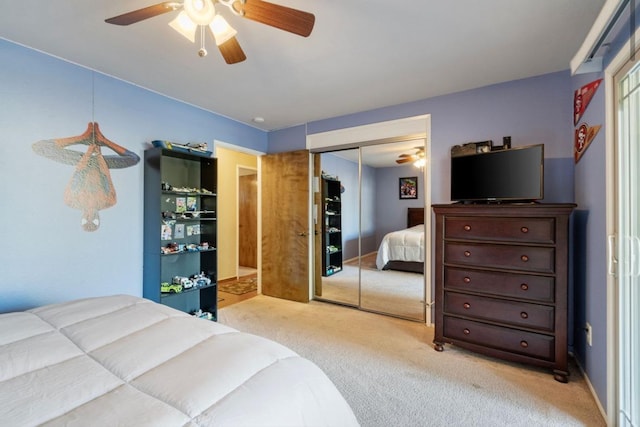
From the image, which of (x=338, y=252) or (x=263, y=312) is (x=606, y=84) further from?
(x=263, y=312)

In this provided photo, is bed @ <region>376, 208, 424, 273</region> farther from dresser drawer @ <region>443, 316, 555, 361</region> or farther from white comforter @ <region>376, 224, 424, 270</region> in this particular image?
dresser drawer @ <region>443, 316, 555, 361</region>

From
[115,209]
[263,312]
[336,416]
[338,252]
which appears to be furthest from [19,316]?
[338,252]

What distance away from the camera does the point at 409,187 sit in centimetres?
337

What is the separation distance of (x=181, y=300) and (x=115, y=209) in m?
1.20

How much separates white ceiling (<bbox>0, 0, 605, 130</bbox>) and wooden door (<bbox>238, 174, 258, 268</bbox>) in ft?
9.74

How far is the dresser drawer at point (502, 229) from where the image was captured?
6.84ft

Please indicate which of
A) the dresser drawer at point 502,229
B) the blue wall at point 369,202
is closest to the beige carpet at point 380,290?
the blue wall at point 369,202

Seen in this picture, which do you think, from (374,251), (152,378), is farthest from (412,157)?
(152,378)

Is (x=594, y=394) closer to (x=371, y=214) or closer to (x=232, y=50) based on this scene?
(x=371, y=214)

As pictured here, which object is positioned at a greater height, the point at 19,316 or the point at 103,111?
the point at 103,111

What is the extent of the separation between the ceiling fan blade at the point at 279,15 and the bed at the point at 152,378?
1531 millimetres

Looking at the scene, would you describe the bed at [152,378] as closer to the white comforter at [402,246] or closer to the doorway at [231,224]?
the white comforter at [402,246]

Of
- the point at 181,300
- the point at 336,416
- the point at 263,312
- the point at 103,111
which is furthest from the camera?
the point at 263,312

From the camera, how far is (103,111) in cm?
253
